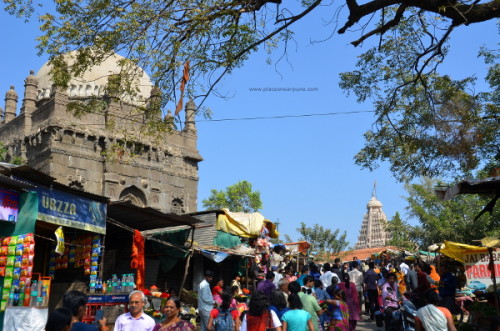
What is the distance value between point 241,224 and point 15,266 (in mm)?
8477

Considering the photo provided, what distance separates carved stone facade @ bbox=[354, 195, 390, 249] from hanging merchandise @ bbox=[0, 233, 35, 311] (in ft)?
164

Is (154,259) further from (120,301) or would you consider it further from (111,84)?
(111,84)

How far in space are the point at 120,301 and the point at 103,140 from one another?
1726cm

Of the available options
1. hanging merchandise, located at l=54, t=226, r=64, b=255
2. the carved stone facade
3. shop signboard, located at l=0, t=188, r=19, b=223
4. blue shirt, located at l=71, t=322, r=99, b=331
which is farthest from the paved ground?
the carved stone facade

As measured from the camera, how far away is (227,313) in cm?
847

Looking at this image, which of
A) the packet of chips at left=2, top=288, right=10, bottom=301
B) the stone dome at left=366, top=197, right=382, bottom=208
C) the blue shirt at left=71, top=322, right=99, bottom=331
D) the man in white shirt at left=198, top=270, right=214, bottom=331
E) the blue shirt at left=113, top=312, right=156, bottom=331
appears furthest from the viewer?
the stone dome at left=366, top=197, right=382, bottom=208

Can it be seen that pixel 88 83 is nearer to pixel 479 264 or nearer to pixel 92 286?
pixel 92 286

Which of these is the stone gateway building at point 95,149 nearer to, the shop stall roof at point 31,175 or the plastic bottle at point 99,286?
the plastic bottle at point 99,286

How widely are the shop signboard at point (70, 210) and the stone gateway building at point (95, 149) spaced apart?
12628 mm

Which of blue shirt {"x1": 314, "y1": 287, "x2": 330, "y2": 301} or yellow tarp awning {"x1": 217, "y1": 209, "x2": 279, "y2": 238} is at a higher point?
yellow tarp awning {"x1": 217, "y1": 209, "x2": 279, "y2": 238}

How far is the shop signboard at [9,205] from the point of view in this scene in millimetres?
9109

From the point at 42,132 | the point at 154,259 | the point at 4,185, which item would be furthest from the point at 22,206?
the point at 42,132

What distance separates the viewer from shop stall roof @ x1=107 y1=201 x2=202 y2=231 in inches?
498

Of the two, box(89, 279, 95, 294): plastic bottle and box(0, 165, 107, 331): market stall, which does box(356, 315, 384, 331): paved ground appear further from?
box(0, 165, 107, 331): market stall
